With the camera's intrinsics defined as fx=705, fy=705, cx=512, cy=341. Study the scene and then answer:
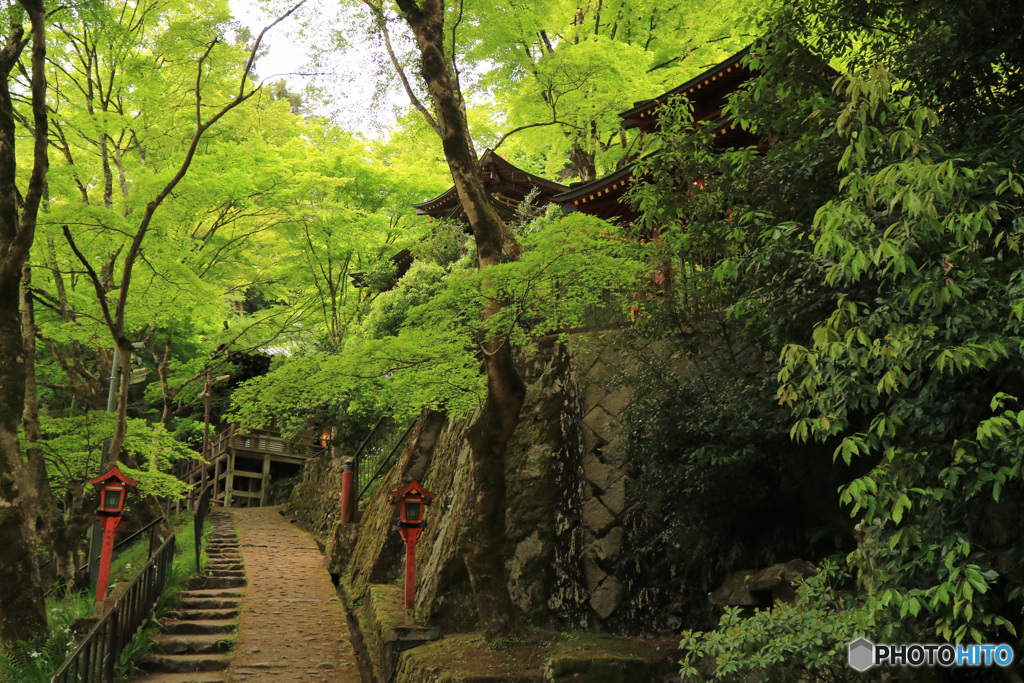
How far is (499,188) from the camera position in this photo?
22.2m

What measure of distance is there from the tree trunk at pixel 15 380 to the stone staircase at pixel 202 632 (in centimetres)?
183

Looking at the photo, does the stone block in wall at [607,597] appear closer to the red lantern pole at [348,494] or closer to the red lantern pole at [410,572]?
the red lantern pole at [410,572]

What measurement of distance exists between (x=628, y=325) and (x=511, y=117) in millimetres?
8279

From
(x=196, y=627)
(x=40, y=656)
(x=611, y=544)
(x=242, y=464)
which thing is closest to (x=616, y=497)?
(x=611, y=544)

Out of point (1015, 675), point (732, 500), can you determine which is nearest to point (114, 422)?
point (732, 500)

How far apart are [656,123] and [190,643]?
11.5 metres

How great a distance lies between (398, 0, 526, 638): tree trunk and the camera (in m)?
8.99

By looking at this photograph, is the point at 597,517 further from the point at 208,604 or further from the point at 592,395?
the point at 208,604

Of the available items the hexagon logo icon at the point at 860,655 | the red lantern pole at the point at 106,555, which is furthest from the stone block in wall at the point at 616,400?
the red lantern pole at the point at 106,555

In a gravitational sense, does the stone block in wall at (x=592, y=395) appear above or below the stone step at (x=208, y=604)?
above

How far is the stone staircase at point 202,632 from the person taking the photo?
31.5 feet

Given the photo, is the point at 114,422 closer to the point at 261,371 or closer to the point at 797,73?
the point at 797,73

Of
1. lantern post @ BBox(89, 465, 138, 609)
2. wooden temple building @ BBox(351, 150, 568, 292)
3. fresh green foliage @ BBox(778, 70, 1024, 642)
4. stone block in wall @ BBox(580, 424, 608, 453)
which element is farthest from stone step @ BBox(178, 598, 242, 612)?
fresh green foliage @ BBox(778, 70, 1024, 642)

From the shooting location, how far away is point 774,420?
8344 millimetres
